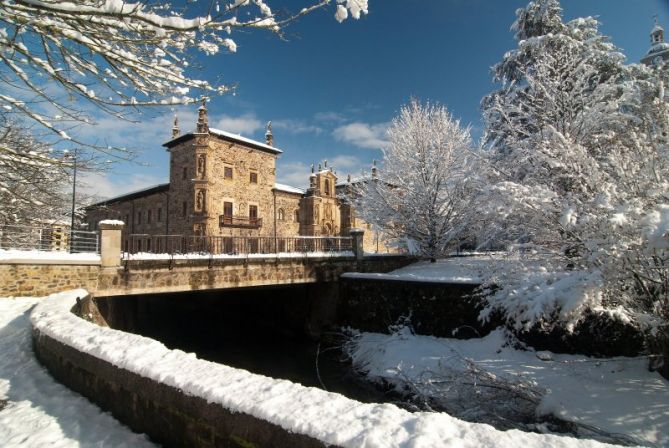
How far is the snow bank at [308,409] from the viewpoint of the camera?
2.04 m

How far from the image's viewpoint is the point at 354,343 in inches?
524

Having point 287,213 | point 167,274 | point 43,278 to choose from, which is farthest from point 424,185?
point 287,213

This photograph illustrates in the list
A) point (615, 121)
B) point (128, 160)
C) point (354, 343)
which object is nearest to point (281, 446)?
point (128, 160)

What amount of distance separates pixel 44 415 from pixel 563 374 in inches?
380

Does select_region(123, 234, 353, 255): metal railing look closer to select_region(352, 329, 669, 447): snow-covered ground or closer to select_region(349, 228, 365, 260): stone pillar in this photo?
select_region(349, 228, 365, 260): stone pillar

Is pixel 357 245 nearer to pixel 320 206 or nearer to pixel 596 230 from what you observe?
A: pixel 596 230

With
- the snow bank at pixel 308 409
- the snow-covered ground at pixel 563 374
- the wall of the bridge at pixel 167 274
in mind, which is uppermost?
the wall of the bridge at pixel 167 274

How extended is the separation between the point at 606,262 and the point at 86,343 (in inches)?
282

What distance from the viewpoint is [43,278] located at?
29.2ft

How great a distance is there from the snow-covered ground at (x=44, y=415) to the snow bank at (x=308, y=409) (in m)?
0.61

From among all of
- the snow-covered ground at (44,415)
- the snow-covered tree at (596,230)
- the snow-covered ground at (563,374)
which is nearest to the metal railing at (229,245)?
the snow-covered ground at (563,374)

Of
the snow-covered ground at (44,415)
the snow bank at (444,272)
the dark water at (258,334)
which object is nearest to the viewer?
the snow-covered ground at (44,415)

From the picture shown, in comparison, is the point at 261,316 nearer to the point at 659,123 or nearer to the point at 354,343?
the point at 354,343

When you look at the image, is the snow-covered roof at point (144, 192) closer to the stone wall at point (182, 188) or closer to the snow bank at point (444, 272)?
the stone wall at point (182, 188)
